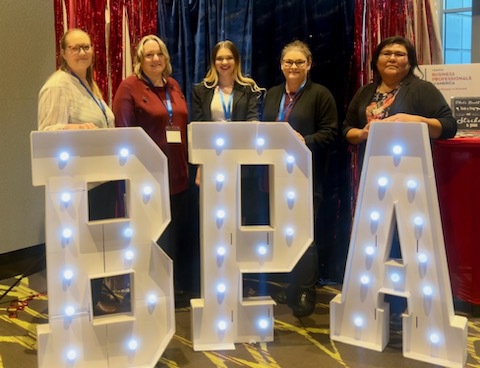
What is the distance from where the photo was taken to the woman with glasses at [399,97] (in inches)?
107

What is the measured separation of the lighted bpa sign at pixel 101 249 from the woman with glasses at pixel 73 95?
0.86ft

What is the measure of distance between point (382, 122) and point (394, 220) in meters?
0.44

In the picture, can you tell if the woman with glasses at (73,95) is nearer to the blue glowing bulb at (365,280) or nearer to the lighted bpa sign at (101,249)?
the lighted bpa sign at (101,249)

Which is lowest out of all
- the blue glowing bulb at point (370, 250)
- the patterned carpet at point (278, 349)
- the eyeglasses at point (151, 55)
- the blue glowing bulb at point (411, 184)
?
the patterned carpet at point (278, 349)

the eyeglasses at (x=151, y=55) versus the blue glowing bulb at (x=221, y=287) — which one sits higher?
the eyeglasses at (x=151, y=55)

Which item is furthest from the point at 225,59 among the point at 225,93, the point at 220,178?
the point at 220,178

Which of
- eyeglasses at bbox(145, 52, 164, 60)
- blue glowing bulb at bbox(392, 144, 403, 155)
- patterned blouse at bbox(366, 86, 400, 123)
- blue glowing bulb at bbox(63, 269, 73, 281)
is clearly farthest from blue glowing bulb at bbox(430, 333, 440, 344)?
eyeglasses at bbox(145, 52, 164, 60)

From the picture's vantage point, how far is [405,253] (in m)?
2.56

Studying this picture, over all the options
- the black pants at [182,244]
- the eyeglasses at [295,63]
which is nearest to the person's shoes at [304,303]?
the black pants at [182,244]

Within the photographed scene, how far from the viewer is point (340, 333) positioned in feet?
9.04

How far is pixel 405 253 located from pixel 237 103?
3.81 ft

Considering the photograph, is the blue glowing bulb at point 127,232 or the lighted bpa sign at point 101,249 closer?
the lighted bpa sign at point 101,249

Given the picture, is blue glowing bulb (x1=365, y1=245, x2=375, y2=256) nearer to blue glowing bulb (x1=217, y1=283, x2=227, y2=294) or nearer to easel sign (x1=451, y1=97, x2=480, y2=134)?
blue glowing bulb (x1=217, y1=283, x2=227, y2=294)

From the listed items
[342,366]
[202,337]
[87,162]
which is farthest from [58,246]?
[342,366]
